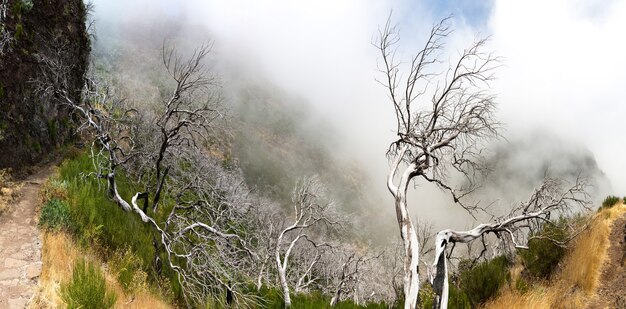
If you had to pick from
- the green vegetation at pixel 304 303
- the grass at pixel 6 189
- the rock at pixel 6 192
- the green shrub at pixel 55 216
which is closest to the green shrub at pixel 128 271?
the green shrub at pixel 55 216

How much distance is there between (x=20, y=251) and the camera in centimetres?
722

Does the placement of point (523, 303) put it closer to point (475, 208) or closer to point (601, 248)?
point (475, 208)

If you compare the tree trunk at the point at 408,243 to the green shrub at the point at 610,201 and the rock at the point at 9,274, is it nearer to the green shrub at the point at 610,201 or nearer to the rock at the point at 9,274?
the green shrub at the point at 610,201

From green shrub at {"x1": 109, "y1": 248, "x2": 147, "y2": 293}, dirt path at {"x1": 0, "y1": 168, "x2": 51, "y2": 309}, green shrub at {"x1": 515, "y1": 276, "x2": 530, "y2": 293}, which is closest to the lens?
dirt path at {"x1": 0, "y1": 168, "x2": 51, "y2": 309}

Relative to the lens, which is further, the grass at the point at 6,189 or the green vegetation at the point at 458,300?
the grass at the point at 6,189

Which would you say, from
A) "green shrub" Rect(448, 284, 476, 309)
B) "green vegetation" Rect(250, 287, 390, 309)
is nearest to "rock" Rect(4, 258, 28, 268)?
"green vegetation" Rect(250, 287, 390, 309)

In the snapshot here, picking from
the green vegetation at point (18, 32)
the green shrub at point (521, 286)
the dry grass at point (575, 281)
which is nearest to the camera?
the dry grass at point (575, 281)

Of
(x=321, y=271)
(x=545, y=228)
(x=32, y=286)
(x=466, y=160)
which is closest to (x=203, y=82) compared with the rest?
(x=32, y=286)

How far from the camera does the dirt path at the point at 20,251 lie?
19.6 ft

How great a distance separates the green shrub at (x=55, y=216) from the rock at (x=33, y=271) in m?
1.48

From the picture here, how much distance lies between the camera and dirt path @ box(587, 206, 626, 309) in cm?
686

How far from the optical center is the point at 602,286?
24.0 ft

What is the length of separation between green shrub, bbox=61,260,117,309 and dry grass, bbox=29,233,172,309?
1.05 ft

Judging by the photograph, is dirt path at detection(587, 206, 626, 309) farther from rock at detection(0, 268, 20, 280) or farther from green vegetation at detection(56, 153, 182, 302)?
rock at detection(0, 268, 20, 280)
